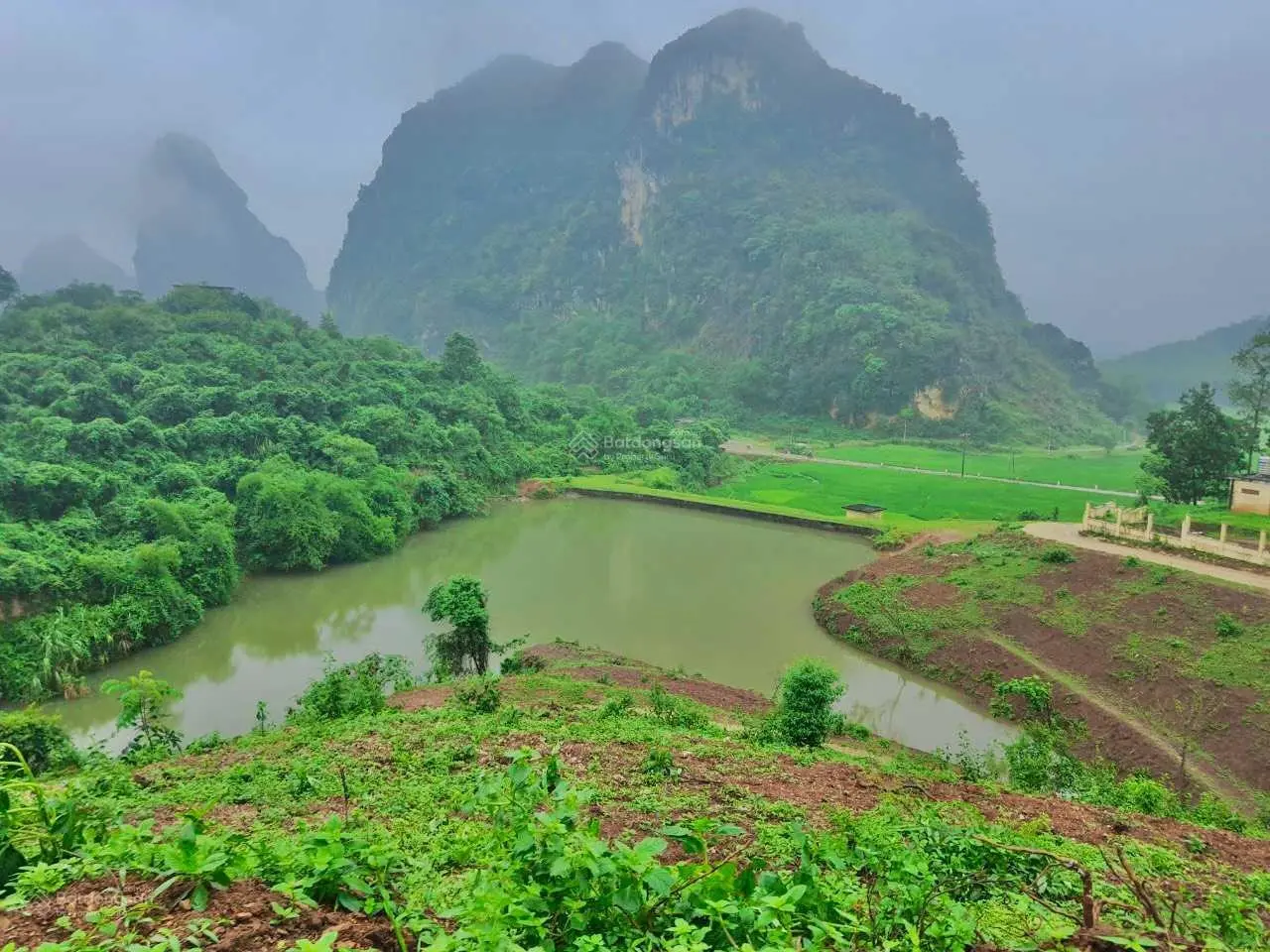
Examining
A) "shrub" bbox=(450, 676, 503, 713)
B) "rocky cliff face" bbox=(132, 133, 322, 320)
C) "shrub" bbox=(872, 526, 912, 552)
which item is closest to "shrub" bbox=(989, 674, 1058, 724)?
"shrub" bbox=(450, 676, 503, 713)

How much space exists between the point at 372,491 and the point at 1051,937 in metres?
21.2

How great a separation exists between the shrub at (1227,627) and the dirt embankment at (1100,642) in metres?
0.05

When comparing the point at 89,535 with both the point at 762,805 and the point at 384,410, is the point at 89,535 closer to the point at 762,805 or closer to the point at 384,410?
the point at 384,410

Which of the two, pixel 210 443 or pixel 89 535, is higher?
pixel 210 443

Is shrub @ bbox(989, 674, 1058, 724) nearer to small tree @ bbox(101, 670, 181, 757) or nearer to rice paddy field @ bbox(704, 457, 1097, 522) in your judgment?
small tree @ bbox(101, 670, 181, 757)

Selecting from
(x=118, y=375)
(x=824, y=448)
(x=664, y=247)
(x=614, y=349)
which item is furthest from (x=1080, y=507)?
(x=664, y=247)

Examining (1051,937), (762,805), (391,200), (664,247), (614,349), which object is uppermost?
(391,200)

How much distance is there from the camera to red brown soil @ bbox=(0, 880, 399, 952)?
5.88 ft

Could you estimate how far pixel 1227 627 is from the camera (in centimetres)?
1144

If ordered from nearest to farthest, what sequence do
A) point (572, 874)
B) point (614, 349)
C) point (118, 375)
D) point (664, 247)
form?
point (572, 874)
point (118, 375)
point (614, 349)
point (664, 247)

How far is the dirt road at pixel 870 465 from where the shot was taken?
3159cm

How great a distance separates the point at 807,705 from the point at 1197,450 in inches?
690

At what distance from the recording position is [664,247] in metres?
80.6

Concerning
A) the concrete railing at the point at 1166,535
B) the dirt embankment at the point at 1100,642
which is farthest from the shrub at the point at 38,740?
the concrete railing at the point at 1166,535
